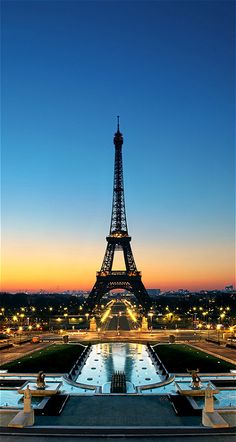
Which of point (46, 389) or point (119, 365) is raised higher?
point (46, 389)

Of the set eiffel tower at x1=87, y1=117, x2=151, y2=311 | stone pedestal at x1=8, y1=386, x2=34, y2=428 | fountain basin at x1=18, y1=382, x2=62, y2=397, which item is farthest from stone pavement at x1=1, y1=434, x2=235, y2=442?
eiffel tower at x1=87, y1=117, x2=151, y2=311

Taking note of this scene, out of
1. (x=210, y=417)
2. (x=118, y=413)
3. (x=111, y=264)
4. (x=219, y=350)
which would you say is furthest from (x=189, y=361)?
(x=111, y=264)

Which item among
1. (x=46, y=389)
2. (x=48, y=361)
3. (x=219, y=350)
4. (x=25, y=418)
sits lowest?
(x=219, y=350)

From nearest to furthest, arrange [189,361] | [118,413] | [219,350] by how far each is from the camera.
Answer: [118,413] < [189,361] < [219,350]

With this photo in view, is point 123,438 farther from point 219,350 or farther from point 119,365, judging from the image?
point 219,350

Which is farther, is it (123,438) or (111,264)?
(111,264)

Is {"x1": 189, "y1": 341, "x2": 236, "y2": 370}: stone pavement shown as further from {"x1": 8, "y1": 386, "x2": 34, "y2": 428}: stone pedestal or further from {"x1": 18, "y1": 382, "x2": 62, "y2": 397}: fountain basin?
Answer: {"x1": 8, "y1": 386, "x2": 34, "y2": 428}: stone pedestal
